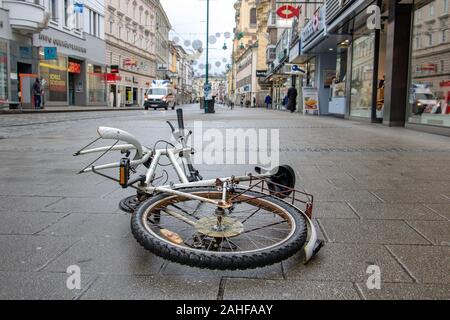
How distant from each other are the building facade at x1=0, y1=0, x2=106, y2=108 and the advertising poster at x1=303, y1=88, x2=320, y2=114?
52.9ft

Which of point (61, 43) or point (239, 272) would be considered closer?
point (239, 272)

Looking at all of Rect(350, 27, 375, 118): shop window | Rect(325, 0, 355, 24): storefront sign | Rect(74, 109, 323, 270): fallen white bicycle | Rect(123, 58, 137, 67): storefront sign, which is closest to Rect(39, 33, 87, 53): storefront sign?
Rect(123, 58, 137, 67): storefront sign

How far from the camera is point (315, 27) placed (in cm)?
2347

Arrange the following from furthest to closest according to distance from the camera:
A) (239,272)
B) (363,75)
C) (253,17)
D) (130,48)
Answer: (253,17)
(130,48)
(363,75)
(239,272)

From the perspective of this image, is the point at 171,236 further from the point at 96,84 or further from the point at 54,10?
the point at 96,84

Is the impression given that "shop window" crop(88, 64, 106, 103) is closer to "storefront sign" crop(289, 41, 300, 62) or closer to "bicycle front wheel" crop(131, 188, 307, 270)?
"storefront sign" crop(289, 41, 300, 62)

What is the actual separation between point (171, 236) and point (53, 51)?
30.2 meters

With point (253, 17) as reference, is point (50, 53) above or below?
below

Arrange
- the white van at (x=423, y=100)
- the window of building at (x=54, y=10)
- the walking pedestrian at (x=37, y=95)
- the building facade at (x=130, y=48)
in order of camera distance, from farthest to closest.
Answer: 1. the building facade at (x=130, y=48)
2. the window of building at (x=54, y=10)
3. the walking pedestrian at (x=37, y=95)
4. the white van at (x=423, y=100)

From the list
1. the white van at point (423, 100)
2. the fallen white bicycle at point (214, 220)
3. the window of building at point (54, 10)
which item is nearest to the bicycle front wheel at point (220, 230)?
the fallen white bicycle at point (214, 220)

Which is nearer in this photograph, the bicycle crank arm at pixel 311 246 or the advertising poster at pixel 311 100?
the bicycle crank arm at pixel 311 246

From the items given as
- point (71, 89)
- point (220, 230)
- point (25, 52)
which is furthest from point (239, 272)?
point (71, 89)

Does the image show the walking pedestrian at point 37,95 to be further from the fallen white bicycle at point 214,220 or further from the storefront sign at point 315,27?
the fallen white bicycle at point 214,220

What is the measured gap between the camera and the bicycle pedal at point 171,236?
275 cm
